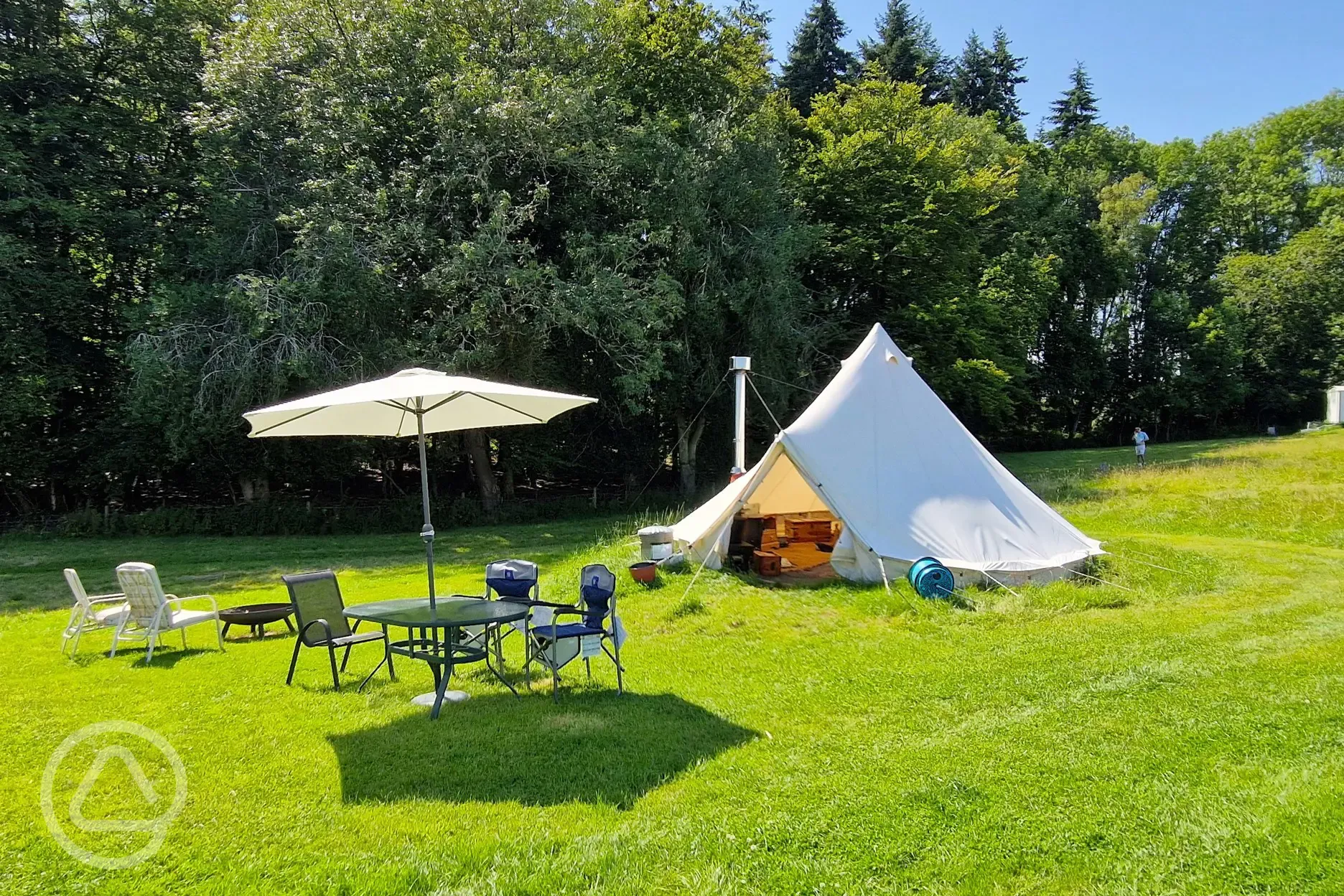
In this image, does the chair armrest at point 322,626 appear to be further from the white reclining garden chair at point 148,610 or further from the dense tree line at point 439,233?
the dense tree line at point 439,233

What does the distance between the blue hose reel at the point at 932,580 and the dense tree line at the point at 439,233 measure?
913 cm

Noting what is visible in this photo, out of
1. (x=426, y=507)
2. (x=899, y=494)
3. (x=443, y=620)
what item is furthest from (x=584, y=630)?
(x=899, y=494)

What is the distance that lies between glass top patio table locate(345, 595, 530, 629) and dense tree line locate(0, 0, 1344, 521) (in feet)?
33.0

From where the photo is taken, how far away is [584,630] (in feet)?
17.3

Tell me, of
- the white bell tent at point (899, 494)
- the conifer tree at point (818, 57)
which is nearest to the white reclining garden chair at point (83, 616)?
the white bell tent at point (899, 494)

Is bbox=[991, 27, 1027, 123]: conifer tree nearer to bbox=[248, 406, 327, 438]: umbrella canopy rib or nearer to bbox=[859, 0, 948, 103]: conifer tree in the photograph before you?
bbox=[859, 0, 948, 103]: conifer tree

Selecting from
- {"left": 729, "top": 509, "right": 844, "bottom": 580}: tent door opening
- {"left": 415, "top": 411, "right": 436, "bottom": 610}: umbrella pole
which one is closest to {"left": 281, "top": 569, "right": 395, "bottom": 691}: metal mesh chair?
{"left": 415, "top": 411, "right": 436, "bottom": 610}: umbrella pole

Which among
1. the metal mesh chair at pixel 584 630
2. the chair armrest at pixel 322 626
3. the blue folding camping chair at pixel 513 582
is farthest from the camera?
the blue folding camping chair at pixel 513 582

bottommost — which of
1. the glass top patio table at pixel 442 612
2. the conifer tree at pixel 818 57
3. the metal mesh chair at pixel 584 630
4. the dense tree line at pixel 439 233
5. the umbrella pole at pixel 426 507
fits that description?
the metal mesh chair at pixel 584 630

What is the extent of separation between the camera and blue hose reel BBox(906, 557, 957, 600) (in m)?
7.82

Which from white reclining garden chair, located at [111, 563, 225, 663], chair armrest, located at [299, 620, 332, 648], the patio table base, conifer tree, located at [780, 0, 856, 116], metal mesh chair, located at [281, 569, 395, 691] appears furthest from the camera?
conifer tree, located at [780, 0, 856, 116]

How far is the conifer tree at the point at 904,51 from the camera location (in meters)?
32.5

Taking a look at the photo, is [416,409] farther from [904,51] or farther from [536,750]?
[904,51]

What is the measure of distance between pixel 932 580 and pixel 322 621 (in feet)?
18.2
